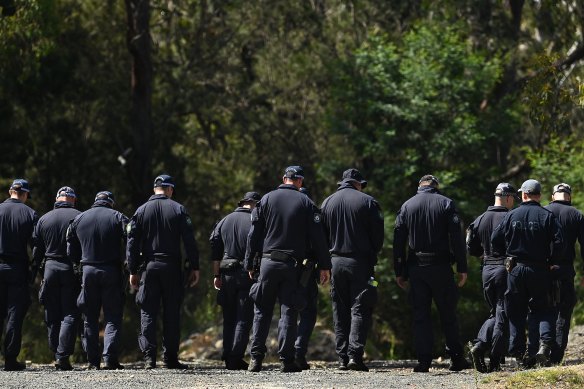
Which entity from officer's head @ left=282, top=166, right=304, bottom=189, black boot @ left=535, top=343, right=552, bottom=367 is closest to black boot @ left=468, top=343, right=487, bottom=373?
black boot @ left=535, top=343, right=552, bottom=367

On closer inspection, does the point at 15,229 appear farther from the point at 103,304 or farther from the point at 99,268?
the point at 103,304

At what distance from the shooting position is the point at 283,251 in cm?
1451

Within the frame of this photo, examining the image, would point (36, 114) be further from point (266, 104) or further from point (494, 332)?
point (494, 332)

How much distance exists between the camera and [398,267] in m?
15.1

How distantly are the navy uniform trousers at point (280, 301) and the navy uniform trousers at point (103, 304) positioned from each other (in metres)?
1.77

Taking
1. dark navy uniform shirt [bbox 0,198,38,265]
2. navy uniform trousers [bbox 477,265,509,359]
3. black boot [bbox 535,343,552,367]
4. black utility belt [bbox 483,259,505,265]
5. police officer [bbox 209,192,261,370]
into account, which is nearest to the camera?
black boot [bbox 535,343,552,367]

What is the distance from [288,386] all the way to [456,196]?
19412 mm

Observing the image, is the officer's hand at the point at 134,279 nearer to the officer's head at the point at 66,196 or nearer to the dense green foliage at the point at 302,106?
the officer's head at the point at 66,196

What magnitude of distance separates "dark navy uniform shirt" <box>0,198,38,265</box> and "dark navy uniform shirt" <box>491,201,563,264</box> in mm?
5636

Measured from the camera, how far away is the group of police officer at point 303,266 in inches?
566

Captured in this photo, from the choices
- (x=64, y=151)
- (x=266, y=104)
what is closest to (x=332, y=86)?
(x=266, y=104)

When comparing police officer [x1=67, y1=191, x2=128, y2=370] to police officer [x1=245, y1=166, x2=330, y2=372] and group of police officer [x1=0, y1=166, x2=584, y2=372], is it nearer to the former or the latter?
group of police officer [x1=0, y1=166, x2=584, y2=372]

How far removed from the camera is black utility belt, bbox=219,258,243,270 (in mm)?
16422

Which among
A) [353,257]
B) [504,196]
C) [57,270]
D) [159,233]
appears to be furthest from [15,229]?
[504,196]
